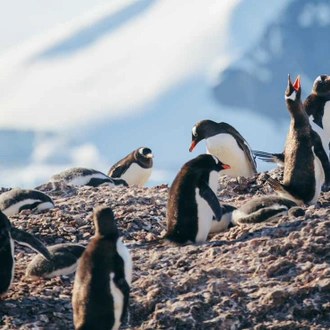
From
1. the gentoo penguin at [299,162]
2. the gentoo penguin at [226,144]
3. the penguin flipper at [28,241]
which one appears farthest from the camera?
the gentoo penguin at [226,144]

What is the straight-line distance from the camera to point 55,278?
22.6ft

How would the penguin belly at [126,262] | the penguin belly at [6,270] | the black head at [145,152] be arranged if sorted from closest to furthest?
the penguin belly at [126,262] → the penguin belly at [6,270] → the black head at [145,152]

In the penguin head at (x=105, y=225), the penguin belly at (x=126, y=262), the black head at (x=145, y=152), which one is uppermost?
the black head at (x=145, y=152)

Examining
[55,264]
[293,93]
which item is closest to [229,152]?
[293,93]

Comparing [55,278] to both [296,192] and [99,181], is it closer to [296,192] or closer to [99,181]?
[296,192]

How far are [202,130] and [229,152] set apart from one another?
451mm

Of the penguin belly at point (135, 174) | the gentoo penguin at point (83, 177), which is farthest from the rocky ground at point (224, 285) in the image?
the penguin belly at point (135, 174)

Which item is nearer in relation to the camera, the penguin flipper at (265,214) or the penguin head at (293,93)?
the penguin flipper at (265,214)

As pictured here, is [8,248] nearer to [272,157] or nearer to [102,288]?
[102,288]

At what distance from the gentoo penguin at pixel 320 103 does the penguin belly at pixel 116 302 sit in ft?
17.6

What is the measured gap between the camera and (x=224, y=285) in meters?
6.39

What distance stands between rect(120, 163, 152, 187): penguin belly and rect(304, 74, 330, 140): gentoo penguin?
3990 millimetres

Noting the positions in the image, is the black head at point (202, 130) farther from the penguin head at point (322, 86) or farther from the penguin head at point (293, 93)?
the penguin head at point (293, 93)

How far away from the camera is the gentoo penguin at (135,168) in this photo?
14.2 metres
